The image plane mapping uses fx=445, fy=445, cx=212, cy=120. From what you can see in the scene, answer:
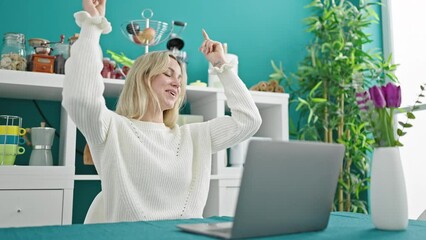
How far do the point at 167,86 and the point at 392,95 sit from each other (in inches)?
38.4

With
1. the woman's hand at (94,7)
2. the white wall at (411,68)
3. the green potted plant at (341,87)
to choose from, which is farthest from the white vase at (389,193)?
the white wall at (411,68)

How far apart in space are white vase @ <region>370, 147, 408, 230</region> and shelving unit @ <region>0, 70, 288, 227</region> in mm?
1623

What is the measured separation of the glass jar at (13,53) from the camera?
2287mm

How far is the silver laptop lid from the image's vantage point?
0.78 metres

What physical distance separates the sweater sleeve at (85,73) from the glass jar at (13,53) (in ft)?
3.74

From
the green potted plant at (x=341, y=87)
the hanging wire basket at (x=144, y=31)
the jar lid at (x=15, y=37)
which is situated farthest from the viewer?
the green potted plant at (x=341, y=87)

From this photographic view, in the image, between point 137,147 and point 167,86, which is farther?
point 167,86

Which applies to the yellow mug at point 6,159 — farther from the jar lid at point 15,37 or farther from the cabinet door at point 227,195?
the cabinet door at point 227,195

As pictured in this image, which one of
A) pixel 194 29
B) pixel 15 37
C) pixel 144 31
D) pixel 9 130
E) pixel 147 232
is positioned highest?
pixel 194 29

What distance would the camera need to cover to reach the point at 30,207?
216 cm

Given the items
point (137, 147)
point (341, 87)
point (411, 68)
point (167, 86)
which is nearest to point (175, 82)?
point (167, 86)

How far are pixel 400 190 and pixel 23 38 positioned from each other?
2.16m

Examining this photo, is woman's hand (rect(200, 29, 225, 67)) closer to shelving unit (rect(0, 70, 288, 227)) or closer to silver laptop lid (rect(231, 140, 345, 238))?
shelving unit (rect(0, 70, 288, 227))

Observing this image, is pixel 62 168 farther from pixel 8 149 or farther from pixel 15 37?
pixel 15 37
